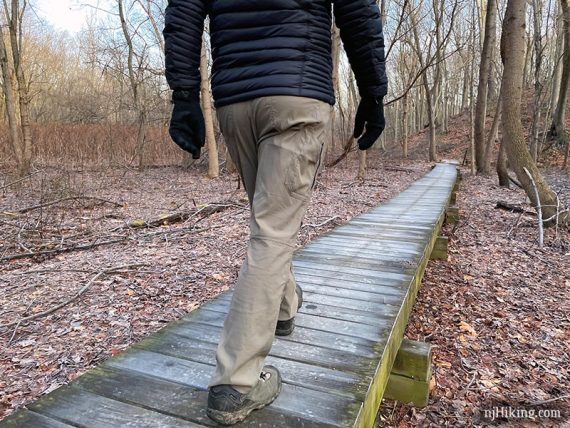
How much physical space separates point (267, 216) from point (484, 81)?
1524 centimetres

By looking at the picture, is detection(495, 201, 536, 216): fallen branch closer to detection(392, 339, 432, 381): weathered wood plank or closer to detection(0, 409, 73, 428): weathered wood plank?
detection(392, 339, 432, 381): weathered wood plank

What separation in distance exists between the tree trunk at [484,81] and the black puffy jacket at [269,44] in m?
14.0

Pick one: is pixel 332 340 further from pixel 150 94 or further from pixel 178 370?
pixel 150 94

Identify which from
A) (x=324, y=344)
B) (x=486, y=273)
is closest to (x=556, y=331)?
(x=486, y=273)

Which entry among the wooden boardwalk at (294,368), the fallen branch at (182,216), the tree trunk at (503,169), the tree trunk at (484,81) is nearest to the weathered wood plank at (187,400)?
the wooden boardwalk at (294,368)

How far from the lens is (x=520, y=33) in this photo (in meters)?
7.40

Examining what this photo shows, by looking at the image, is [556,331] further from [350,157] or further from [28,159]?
[350,157]

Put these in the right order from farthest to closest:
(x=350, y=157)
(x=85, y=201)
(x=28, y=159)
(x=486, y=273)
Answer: (x=350, y=157)
(x=28, y=159)
(x=85, y=201)
(x=486, y=273)

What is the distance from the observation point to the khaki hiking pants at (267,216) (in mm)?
1589

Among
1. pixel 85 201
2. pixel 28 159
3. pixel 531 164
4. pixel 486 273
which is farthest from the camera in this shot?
pixel 28 159

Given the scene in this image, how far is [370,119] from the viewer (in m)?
1.94

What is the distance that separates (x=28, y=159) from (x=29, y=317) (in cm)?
1019

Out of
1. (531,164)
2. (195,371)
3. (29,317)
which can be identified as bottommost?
(29,317)

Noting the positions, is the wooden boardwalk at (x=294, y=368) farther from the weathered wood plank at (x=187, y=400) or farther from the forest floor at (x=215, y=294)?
the forest floor at (x=215, y=294)
